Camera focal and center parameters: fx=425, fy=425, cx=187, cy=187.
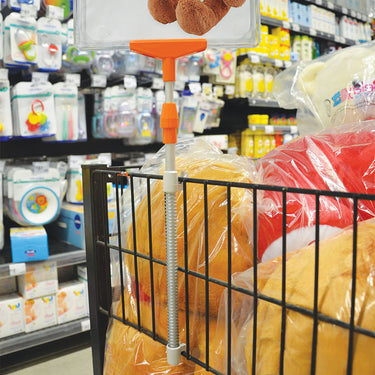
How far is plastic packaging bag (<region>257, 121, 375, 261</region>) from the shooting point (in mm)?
599

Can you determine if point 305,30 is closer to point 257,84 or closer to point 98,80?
point 257,84

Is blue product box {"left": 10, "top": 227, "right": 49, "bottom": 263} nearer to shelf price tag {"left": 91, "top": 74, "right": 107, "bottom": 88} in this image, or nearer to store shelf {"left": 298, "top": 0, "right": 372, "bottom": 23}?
shelf price tag {"left": 91, "top": 74, "right": 107, "bottom": 88}

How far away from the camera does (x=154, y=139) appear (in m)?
2.72

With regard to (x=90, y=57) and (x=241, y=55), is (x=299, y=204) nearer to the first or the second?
(x=90, y=57)

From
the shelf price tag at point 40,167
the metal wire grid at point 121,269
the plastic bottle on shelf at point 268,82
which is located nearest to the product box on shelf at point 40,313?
the shelf price tag at point 40,167

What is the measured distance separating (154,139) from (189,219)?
2077 millimetres

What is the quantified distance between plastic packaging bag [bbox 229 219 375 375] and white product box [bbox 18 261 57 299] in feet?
5.61

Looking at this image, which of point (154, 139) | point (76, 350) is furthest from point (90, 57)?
point (76, 350)

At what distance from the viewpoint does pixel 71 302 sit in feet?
7.18

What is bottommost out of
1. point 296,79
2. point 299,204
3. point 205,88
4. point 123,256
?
point 123,256

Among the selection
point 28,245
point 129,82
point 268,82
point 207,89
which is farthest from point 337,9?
point 28,245

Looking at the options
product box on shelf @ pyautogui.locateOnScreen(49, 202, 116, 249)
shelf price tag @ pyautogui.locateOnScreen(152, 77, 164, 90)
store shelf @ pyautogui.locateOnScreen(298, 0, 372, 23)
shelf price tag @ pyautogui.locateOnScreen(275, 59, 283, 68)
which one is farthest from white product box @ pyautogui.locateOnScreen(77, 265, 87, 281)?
store shelf @ pyautogui.locateOnScreen(298, 0, 372, 23)

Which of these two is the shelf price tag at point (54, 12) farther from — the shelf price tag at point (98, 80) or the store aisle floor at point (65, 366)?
the store aisle floor at point (65, 366)

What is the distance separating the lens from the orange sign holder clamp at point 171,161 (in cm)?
61
